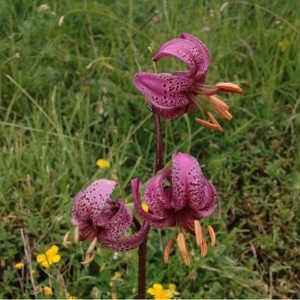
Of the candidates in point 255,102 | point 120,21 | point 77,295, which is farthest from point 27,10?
point 77,295

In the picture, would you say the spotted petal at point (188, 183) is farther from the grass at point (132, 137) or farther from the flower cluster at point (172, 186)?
the grass at point (132, 137)

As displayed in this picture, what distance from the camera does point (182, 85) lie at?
44.4 inches

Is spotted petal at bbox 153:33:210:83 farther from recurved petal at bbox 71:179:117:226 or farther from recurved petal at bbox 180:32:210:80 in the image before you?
recurved petal at bbox 71:179:117:226

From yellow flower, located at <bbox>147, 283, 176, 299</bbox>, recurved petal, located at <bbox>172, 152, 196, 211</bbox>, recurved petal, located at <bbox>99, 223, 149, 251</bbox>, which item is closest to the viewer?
recurved petal, located at <bbox>172, 152, 196, 211</bbox>

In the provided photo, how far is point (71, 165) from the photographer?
2041 mm

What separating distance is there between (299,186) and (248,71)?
1.50 ft

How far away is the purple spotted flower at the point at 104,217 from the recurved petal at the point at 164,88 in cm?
16


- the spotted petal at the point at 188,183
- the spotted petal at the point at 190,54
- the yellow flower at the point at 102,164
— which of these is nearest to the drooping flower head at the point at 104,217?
the spotted petal at the point at 188,183

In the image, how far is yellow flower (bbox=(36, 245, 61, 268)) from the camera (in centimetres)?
175

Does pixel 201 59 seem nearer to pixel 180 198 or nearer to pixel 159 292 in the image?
pixel 180 198

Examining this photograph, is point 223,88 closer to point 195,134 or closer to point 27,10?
point 195,134

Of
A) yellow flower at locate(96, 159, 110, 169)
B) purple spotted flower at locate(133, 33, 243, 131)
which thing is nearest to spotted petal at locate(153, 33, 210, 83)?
purple spotted flower at locate(133, 33, 243, 131)

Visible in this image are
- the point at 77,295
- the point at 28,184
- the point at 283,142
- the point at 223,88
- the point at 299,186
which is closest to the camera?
the point at 223,88

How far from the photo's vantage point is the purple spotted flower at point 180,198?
43.6 inches
